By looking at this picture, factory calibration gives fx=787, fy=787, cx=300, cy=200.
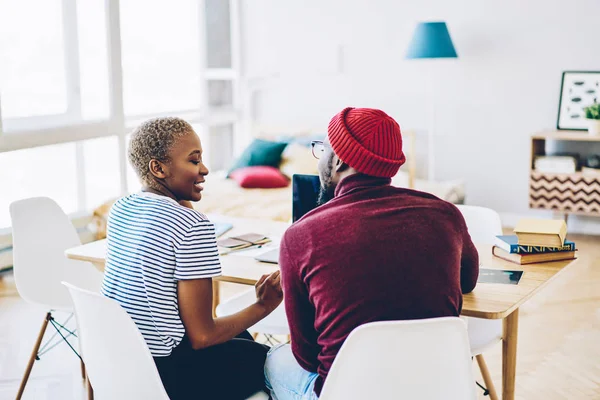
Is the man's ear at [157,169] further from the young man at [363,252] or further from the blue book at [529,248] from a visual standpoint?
the blue book at [529,248]

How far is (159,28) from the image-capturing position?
593cm

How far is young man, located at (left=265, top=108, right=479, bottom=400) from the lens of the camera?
5.45ft

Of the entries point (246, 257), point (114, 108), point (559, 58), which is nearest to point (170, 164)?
point (246, 257)

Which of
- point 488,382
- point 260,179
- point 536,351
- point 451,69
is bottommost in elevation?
point 536,351

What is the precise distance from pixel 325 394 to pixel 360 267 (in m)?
0.28

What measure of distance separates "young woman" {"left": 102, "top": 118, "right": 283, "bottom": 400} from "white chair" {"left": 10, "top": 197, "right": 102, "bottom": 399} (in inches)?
38.1

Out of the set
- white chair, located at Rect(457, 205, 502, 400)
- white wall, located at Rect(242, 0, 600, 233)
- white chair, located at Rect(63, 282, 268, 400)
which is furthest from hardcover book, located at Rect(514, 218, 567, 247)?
white wall, located at Rect(242, 0, 600, 233)

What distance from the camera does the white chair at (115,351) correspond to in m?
1.79

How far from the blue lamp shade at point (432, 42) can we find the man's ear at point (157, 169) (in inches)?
154

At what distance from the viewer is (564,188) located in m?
5.42

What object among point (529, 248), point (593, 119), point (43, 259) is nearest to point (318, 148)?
point (529, 248)

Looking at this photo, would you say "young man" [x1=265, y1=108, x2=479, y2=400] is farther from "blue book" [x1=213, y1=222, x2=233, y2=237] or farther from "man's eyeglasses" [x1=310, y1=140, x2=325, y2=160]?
"blue book" [x1=213, y1=222, x2=233, y2=237]

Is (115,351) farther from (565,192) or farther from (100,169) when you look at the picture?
(565,192)

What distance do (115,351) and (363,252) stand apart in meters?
0.65
